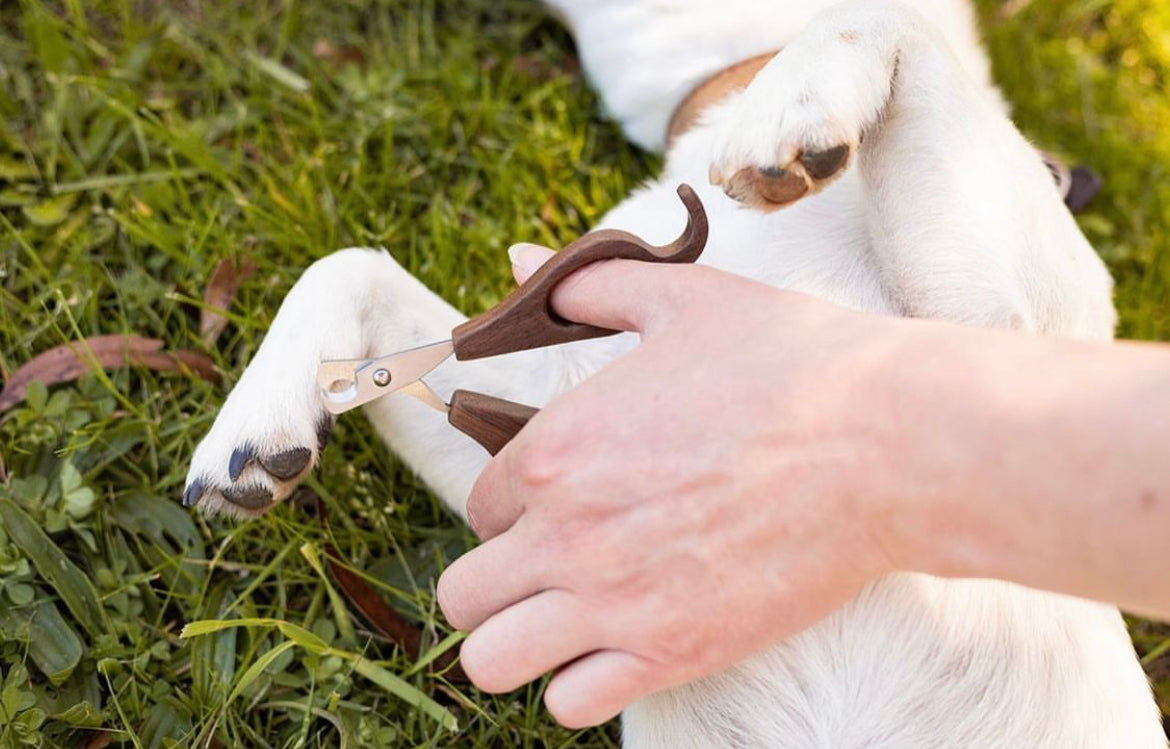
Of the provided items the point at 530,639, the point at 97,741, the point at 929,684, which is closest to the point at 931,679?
the point at 929,684

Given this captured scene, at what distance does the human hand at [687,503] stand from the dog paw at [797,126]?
280 millimetres

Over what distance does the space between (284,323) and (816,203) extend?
1214mm

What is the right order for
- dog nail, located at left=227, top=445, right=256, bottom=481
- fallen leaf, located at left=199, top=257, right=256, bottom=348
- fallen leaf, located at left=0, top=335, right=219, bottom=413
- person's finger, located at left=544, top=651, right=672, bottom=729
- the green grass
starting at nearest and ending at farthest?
person's finger, located at left=544, top=651, right=672, bottom=729, dog nail, located at left=227, top=445, right=256, bottom=481, the green grass, fallen leaf, located at left=0, top=335, right=219, bottom=413, fallen leaf, located at left=199, top=257, right=256, bottom=348

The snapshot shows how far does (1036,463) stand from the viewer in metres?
1.56

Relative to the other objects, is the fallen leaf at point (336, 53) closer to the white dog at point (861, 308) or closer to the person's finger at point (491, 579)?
the white dog at point (861, 308)

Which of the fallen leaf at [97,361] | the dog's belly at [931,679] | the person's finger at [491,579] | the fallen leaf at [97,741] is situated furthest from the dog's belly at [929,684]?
the fallen leaf at [97,361]

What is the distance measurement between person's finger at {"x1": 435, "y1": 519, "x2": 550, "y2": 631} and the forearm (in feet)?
1.93

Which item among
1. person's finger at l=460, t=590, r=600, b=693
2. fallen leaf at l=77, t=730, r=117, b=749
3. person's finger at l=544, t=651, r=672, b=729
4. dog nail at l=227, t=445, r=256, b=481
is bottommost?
fallen leaf at l=77, t=730, r=117, b=749

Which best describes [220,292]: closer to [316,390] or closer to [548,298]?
[316,390]

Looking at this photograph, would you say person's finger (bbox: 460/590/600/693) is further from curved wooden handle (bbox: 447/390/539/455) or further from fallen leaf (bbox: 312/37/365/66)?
fallen leaf (bbox: 312/37/365/66)

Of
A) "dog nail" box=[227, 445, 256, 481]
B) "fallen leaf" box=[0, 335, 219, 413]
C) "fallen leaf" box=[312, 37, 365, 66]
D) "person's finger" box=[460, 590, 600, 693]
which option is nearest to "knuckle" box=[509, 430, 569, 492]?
"person's finger" box=[460, 590, 600, 693]

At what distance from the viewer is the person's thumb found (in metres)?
1.93

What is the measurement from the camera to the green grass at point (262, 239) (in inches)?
105

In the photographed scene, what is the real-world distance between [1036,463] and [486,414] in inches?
38.5
